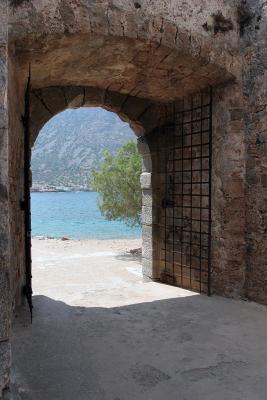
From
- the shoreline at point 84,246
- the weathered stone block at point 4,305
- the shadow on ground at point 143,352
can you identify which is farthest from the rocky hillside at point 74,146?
the weathered stone block at point 4,305

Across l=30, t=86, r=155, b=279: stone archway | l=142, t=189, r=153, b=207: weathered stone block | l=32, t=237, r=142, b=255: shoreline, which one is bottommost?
l=32, t=237, r=142, b=255: shoreline

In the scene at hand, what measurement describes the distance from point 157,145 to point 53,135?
116514mm

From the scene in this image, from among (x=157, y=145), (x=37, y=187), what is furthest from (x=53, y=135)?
(x=157, y=145)

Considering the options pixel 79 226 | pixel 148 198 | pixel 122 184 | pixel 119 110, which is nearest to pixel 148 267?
pixel 148 198

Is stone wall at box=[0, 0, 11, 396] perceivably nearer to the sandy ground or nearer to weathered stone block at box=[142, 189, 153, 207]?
the sandy ground

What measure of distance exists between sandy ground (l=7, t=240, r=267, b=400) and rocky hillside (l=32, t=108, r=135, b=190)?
90.1 meters

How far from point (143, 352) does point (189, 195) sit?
2.50m

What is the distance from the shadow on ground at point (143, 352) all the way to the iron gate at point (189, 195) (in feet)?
2.65

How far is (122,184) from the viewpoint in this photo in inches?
408

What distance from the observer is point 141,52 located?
12.4ft

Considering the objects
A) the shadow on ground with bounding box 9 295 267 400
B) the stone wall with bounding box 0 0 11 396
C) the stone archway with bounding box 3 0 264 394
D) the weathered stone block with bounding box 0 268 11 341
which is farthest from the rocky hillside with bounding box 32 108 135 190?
the weathered stone block with bounding box 0 268 11 341

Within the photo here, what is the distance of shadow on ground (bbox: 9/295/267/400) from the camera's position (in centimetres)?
230

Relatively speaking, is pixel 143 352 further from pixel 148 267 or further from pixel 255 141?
pixel 148 267

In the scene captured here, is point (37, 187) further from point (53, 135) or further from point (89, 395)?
point (89, 395)
